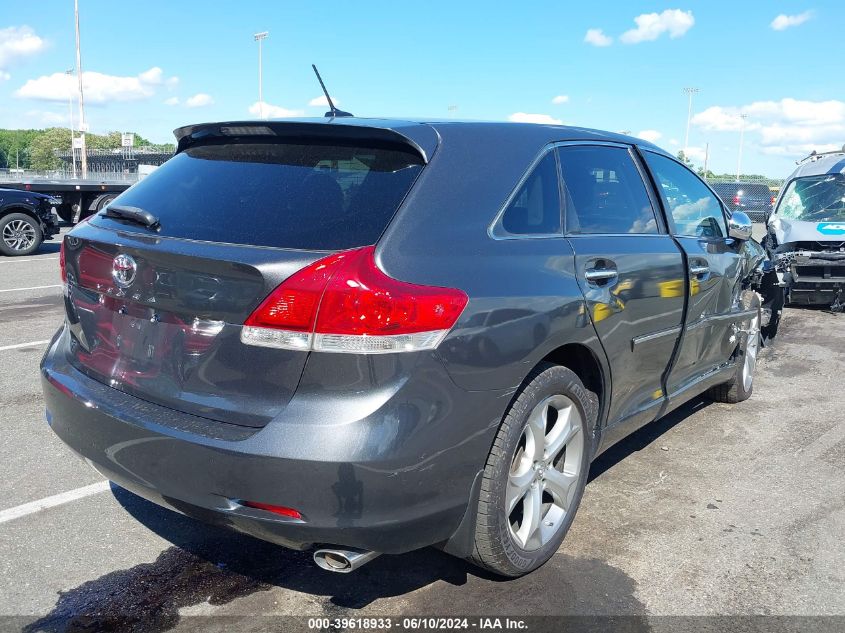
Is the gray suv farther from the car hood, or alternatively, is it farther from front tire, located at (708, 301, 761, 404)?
the car hood

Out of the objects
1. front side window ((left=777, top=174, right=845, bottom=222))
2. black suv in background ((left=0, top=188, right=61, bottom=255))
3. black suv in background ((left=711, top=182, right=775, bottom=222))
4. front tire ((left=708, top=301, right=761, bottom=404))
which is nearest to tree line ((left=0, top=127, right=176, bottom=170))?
black suv in background ((left=711, top=182, right=775, bottom=222))

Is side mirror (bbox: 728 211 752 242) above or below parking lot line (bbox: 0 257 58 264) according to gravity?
above

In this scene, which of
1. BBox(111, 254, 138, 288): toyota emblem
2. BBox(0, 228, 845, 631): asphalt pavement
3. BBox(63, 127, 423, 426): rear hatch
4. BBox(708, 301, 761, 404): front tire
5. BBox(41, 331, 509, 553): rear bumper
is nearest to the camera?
BBox(41, 331, 509, 553): rear bumper

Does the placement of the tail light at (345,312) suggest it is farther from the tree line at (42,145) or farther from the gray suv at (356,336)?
the tree line at (42,145)

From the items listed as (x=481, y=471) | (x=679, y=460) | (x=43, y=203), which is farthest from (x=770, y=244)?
(x=43, y=203)

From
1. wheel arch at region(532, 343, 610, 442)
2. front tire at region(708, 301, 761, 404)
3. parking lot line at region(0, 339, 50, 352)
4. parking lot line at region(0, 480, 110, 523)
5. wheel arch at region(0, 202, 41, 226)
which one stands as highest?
wheel arch at region(532, 343, 610, 442)

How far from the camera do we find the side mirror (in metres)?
4.66

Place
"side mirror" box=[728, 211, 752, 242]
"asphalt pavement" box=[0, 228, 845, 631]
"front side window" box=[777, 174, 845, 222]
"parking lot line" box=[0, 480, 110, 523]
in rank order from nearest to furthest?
1. "asphalt pavement" box=[0, 228, 845, 631]
2. "parking lot line" box=[0, 480, 110, 523]
3. "side mirror" box=[728, 211, 752, 242]
4. "front side window" box=[777, 174, 845, 222]

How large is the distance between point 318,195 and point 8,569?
192 cm

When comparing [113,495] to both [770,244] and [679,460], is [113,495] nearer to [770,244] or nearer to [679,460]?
[679,460]

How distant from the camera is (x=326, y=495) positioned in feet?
7.12

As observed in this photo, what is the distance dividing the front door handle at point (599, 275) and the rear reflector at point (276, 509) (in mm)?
1493

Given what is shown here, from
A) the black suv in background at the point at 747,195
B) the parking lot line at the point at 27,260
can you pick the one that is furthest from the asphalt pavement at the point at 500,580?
the black suv in background at the point at 747,195

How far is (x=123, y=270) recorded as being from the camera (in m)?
2.56
